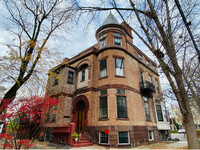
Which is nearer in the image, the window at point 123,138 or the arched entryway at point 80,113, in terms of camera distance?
the window at point 123,138

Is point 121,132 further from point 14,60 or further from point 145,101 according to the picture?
point 14,60

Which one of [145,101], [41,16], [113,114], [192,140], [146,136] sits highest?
[41,16]

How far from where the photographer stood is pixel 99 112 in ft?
37.2

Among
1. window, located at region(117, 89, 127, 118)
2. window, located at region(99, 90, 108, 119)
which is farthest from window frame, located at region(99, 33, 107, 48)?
window, located at region(117, 89, 127, 118)

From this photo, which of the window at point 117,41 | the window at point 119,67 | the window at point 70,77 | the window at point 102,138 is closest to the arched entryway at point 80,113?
the window at point 102,138

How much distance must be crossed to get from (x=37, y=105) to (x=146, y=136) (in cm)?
1040

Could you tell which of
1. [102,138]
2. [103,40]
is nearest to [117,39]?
[103,40]

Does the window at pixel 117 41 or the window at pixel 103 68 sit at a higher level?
the window at pixel 117 41

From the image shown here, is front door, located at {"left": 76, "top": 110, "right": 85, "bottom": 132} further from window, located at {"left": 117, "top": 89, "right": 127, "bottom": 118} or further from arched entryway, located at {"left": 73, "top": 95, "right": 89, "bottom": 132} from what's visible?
window, located at {"left": 117, "top": 89, "right": 127, "bottom": 118}

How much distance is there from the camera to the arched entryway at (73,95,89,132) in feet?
39.5

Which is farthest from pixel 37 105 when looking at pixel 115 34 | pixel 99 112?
pixel 115 34

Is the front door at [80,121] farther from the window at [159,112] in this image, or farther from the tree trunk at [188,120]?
the tree trunk at [188,120]

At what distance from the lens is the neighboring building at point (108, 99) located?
10367mm

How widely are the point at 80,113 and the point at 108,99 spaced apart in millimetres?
3729
